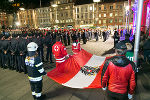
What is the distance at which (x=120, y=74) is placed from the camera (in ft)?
7.36

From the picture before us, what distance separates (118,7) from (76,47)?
154ft

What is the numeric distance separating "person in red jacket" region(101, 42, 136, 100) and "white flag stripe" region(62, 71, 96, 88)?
81.9 inches

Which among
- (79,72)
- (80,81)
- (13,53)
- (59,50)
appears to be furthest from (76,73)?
(13,53)

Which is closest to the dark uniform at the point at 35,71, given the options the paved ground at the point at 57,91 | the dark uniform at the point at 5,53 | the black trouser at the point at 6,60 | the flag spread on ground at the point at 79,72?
the paved ground at the point at 57,91

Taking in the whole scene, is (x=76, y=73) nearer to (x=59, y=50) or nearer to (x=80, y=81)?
(x=80, y=81)

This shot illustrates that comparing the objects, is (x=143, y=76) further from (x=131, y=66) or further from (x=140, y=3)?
(x=131, y=66)

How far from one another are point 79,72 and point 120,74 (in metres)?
3.49

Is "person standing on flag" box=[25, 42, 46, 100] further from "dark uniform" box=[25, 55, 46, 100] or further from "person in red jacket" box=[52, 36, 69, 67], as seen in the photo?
"person in red jacket" box=[52, 36, 69, 67]

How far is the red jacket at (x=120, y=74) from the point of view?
2.23 m

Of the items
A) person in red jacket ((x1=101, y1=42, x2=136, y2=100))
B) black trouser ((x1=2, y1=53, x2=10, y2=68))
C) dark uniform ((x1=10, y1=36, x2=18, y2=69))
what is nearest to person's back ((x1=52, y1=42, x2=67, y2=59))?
dark uniform ((x1=10, y1=36, x2=18, y2=69))

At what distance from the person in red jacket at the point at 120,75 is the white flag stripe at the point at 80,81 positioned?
208cm

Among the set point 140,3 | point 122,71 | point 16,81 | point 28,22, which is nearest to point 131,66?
point 122,71

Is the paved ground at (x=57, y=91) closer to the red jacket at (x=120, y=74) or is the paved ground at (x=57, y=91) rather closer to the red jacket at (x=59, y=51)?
the red jacket at (x=59, y=51)

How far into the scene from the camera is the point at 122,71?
7.32 feet
